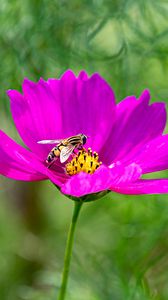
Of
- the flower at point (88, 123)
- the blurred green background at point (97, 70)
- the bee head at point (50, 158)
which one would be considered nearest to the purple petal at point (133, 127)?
the flower at point (88, 123)

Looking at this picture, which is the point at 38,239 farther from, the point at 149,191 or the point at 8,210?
the point at 149,191

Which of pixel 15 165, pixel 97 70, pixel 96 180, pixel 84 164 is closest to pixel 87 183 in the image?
pixel 96 180

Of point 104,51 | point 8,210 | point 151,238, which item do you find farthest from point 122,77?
point 8,210

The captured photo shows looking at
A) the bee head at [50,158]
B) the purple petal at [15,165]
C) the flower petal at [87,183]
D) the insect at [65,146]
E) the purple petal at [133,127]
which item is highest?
the purple petal at [133,127]

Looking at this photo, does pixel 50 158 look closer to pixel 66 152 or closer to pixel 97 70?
pixel 66 152

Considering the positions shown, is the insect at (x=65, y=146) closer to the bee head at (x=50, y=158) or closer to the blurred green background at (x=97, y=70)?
the bee head at (x=50, y=158)
